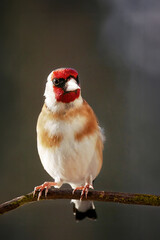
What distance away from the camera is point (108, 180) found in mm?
1631

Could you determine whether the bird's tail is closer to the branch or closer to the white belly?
the white belly

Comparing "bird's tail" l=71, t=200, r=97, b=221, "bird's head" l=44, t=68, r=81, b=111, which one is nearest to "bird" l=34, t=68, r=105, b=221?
"bird's head" l=44, t=68, r=81, b=111

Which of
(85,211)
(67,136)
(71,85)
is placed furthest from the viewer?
(85,211)

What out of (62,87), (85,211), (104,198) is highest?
(62,87)

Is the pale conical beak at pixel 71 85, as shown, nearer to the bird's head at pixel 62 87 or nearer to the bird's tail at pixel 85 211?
the bird's head at pixel 62 87

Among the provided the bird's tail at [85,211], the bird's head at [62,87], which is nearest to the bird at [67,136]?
the bird's head at [62,87]

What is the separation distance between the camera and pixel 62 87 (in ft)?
2.88

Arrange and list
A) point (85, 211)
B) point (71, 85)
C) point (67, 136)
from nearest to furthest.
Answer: point (71, 85) < point (67, 136) < point (85, 211)

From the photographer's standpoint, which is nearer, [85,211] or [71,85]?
[71,85]

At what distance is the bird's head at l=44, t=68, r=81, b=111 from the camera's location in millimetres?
836

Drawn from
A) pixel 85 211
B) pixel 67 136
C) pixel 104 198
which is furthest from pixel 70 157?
pixel 85 211

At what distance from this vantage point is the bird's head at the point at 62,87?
0.84 metres

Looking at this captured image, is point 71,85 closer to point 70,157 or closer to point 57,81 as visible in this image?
point 57,81

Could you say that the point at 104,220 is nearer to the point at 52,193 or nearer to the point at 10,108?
the point at 10,108
